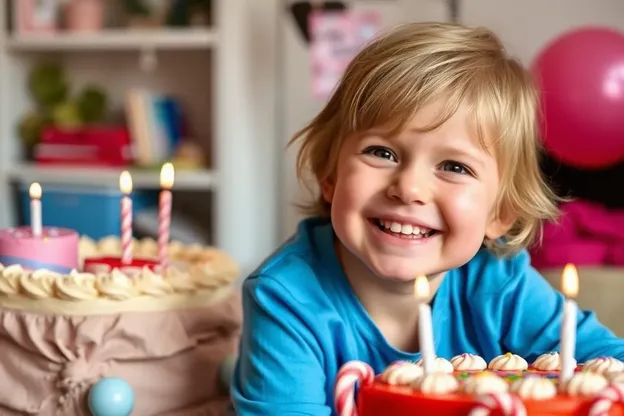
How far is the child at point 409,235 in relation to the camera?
1070mm

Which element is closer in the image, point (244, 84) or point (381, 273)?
point (381, 273)

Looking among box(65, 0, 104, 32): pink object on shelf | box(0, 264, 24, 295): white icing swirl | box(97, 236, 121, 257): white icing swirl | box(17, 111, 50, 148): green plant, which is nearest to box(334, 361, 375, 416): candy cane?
box(0, 264, 24, 295): white icing swirl

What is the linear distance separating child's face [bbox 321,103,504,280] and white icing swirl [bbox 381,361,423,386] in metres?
0.26

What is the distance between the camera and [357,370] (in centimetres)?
87

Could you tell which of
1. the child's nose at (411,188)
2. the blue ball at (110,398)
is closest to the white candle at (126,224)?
the blue ball at (110,398)

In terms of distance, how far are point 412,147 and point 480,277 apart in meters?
0.28

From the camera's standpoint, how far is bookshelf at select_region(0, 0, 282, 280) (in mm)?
2734

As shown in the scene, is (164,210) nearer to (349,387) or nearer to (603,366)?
(349,387)

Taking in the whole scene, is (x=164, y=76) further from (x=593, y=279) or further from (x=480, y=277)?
(x=480, y=277)

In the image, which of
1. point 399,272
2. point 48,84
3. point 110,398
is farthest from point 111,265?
point 48,84

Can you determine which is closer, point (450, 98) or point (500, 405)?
point (500, 405)

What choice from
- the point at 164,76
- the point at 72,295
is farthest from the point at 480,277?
the point at 164,76

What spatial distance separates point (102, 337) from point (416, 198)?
46cm

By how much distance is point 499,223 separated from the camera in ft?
4.06
